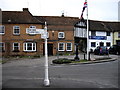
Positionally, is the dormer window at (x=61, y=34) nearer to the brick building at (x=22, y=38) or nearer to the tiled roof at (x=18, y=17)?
the brick building at (x=22, y=38)

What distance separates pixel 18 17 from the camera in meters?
30.3

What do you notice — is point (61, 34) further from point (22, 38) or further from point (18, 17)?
point (18, 17)

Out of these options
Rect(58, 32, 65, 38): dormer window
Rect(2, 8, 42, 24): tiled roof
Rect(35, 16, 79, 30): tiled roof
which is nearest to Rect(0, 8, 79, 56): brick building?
Rect(2, 8, 42, 24): tiled roof

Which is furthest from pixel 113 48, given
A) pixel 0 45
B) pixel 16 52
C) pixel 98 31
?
pixel 0 45

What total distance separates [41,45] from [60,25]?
19.2ft

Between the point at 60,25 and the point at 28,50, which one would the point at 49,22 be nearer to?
the point at 60,25

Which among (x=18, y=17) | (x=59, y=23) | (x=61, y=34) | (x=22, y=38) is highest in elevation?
(x=18, y=17)

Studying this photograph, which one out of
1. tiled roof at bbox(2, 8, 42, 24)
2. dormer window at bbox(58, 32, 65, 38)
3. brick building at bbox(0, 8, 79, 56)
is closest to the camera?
brick building at bbox(0, 8, 79, 56)

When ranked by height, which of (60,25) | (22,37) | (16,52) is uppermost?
(60,25)

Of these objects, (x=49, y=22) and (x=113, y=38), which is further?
(x=113, y=38)

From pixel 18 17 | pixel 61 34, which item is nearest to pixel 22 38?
pixel 18 17

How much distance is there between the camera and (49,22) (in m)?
32.7

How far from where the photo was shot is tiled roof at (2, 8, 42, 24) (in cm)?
2939

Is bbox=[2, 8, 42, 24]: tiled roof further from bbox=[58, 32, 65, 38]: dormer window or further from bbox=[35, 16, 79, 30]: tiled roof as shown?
bbox=[58, 32, 65, 38]: dormer window
